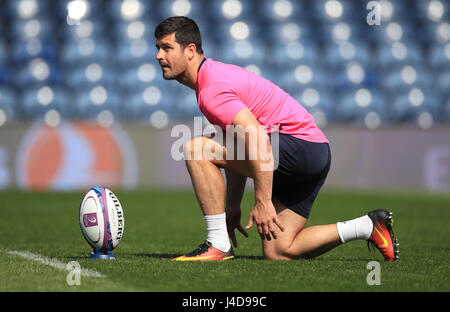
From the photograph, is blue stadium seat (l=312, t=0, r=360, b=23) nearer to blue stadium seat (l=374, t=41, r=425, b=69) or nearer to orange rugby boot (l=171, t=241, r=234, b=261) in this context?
blue stadium seat (l=374, t=41, r=425, b=69)

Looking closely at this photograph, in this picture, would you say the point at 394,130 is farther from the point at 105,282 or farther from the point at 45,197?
the point at 105,282

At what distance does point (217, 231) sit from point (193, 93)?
10.9 metres

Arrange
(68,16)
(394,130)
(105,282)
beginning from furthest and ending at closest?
(68,16) < (394,130) < (105,282)

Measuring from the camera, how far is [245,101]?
4.21m

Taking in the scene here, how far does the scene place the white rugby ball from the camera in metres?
4.36

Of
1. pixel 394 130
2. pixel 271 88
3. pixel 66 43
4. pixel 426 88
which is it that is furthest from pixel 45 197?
pixel 426 88

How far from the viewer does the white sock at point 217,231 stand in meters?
4.28

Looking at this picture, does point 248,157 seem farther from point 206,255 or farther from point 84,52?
point 84,52

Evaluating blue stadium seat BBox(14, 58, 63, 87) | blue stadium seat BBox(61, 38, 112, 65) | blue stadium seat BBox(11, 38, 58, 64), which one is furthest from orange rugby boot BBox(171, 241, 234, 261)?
blue stadium seat BBox(11, 38, 58, 64)

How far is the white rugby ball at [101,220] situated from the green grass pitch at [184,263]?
0.14m

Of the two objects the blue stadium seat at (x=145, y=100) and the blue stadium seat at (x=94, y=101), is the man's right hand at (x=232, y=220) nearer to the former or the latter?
the blue stadium seat at (x=145, y=100)

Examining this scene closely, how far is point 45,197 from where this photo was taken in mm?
10969

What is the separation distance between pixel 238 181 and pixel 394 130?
368 inches

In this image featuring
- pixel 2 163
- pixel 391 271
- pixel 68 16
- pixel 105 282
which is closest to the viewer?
pixel 105 282
